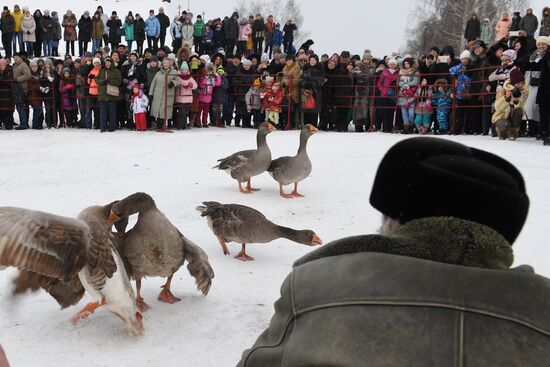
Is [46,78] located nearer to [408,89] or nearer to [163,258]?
[408,89]

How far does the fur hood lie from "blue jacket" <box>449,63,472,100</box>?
1277cm

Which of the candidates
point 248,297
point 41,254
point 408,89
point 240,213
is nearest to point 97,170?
point 240,213

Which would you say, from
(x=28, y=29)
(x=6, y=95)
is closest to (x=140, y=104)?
(x=6, y=95)

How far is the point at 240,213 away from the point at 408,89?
397 inches

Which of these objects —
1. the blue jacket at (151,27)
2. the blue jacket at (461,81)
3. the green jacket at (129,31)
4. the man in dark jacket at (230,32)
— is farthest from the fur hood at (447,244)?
the blue jacket at (151,27)

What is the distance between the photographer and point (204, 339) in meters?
3.63

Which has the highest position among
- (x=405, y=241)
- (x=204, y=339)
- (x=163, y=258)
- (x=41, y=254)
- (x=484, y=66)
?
(x=484, y=66)

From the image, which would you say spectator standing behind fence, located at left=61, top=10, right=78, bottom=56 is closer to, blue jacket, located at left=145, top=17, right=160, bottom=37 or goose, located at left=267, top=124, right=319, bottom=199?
blue jacket, located at left=145, top=17, right=160, bottom=37

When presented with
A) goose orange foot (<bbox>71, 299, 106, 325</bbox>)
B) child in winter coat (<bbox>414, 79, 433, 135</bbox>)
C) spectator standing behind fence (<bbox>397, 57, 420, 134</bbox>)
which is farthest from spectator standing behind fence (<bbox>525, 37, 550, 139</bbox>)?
goose orange foot (<bbox>71, 299, 106, 325</bbox>)

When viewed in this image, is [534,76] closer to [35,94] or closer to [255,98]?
[255,98]

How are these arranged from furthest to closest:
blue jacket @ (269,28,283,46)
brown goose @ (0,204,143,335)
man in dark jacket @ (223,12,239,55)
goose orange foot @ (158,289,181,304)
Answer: blue jacket @ (269,28,283,46), man in dark jacket @ (223,12,239,55), goose orange foot @ (158,289,181,304), brown goose @ (0,204,143,335)

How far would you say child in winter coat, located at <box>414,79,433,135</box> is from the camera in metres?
13.9

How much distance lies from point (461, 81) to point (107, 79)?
838 cm

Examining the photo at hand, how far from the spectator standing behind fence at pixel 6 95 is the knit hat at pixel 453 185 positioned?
15.6m
